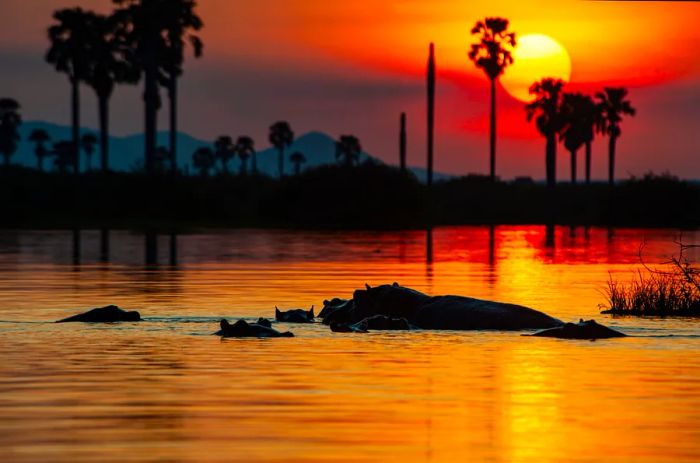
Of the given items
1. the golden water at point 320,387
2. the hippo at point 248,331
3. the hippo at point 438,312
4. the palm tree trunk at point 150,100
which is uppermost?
the palm tree trunk at point 150,100

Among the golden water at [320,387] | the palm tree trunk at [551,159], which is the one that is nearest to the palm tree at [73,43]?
the palm tree trunk at [551,159]

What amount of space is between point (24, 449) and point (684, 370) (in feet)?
29.4

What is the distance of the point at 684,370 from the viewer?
18453mm

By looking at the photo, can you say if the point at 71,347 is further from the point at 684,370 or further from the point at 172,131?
the point at 172,131

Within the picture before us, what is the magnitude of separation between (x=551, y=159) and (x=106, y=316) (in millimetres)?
101830

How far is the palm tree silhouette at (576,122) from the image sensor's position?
131575 mm

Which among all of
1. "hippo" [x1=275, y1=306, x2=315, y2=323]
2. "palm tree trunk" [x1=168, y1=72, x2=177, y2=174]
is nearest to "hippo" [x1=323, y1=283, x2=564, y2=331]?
"hippo" [x1=275, y1=306, x2=315, y2=323]

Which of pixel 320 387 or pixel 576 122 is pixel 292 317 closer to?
pixel 320 387

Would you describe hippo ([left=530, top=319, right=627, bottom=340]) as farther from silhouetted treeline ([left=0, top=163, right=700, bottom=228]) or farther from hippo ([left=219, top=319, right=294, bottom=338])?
silhouetted treeline ([left=0, top=163, right=700, bottom=228])

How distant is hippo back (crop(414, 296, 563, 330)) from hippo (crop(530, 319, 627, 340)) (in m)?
1.10

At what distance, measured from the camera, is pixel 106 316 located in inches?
985

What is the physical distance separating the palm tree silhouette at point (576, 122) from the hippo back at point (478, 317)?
4176 inches

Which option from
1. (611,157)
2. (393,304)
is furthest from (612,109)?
(393,304)

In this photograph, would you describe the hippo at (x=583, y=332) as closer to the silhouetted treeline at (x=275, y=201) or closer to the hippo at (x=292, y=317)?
the hippo at (x=292, y=317)
